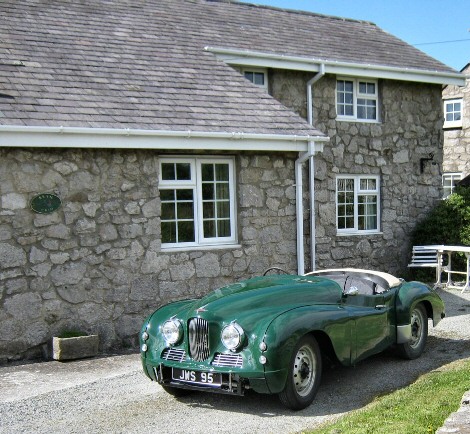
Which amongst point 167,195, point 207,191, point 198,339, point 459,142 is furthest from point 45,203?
point 459,142

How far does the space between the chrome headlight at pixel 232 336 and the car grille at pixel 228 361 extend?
73 millimetres

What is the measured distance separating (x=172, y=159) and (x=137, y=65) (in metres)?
2.20

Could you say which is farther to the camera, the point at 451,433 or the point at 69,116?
the point at 69,116

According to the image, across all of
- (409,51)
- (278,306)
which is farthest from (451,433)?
(409,51)

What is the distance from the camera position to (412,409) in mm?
5918

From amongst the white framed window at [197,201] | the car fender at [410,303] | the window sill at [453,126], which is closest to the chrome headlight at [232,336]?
the car fender at [410,303]

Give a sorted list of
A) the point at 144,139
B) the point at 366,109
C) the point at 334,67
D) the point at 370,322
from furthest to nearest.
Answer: the point at 366,109
the point at 334,67
the point at 144,139
the point at 370,322

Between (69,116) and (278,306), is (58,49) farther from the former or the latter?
(278,306)

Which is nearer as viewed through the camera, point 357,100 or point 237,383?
point 237,383

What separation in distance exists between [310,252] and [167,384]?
7541 mm

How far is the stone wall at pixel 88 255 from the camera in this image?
9008mm

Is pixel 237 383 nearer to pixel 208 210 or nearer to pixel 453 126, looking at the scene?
pixel 208 210

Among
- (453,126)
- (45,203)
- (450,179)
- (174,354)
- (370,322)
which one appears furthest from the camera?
(450,179)

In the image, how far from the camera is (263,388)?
614 cm
